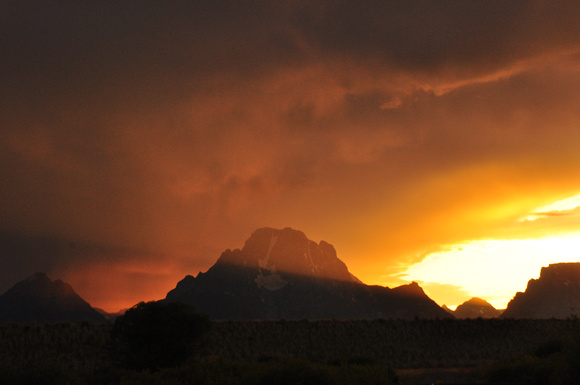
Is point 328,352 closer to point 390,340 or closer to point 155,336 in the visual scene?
point 390,340

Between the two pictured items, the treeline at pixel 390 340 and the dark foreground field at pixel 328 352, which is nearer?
the dark foreground field at pixel 328 352

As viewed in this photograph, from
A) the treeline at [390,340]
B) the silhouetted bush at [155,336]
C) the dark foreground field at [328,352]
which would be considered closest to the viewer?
the dark foreground field at [328,352]

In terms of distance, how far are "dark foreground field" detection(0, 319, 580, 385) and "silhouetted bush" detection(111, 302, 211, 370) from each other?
107 centimetres

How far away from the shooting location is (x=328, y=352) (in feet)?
219

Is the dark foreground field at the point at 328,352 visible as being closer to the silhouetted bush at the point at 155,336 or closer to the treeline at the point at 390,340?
the treeline at the point at 390,340

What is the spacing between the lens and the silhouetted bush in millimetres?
34969

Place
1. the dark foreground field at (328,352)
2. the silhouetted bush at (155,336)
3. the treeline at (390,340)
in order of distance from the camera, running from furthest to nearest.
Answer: the treeline at (390,340), the silhouetted bush at (155,336), the dark foreground field at (328,352)

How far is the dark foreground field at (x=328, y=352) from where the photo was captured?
25.5 m

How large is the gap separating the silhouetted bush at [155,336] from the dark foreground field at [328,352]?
42.2 inches

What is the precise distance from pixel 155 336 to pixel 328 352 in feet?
116

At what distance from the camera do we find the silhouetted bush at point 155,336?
34969mm

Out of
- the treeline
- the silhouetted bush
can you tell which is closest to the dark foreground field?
the treeline

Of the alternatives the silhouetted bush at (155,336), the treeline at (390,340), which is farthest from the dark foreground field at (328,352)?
the silhouetted bush at (155,336)

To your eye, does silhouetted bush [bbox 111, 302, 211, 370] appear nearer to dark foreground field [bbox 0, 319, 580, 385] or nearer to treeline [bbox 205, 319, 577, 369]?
dark foreground field [bbox 0, 319, 580, 385]
